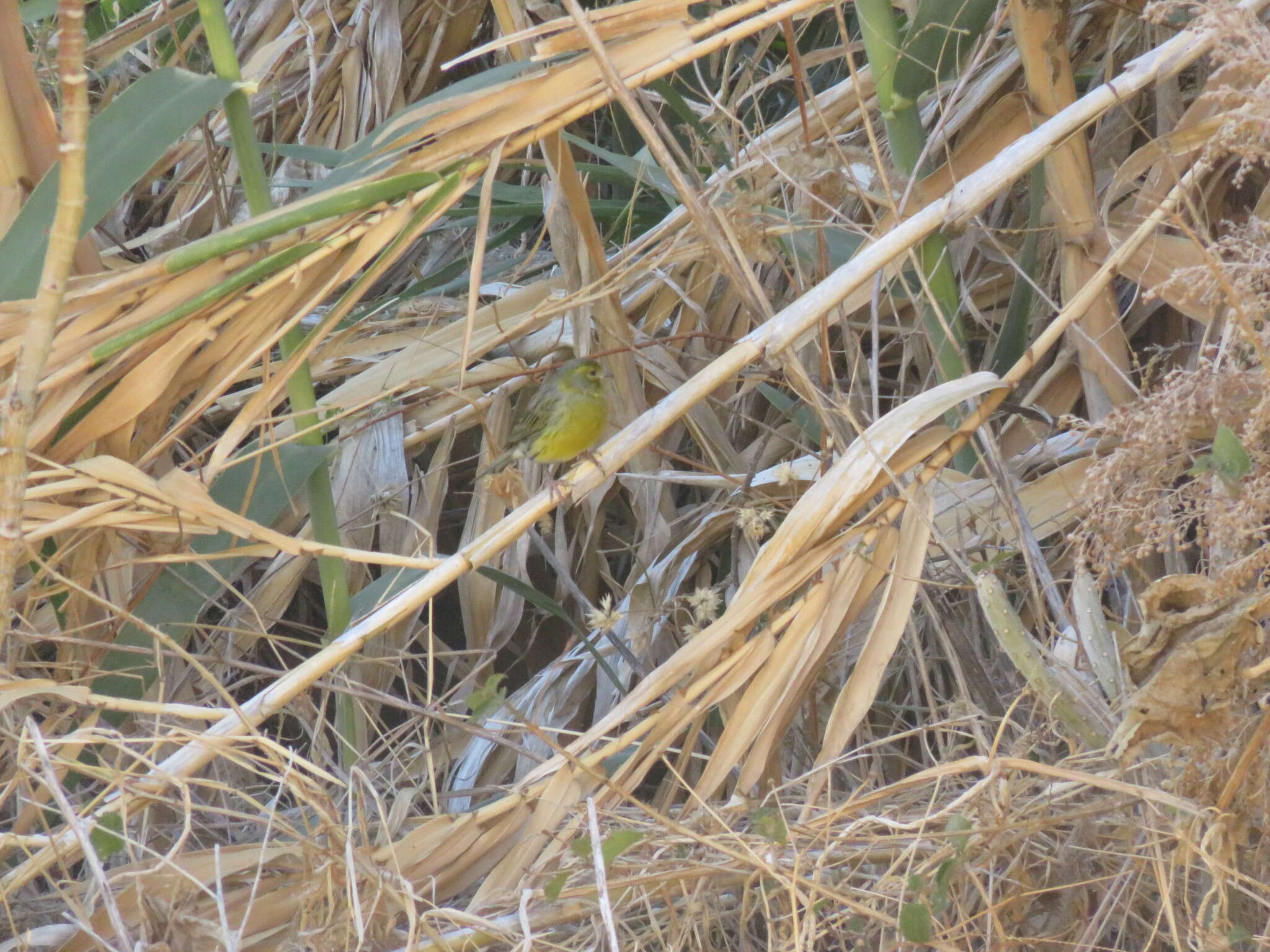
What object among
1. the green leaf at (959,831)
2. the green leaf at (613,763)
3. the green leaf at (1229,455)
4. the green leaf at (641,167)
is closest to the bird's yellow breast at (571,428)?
the green leaf at (641,167)

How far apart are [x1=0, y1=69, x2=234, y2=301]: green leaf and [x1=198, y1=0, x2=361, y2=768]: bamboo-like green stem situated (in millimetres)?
80

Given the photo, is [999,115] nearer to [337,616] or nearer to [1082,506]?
[1082,506]

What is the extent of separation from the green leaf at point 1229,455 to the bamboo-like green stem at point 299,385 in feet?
3.35

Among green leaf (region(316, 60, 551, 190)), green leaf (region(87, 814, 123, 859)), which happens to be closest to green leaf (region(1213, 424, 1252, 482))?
green leaf (region(316, 60, 551, 190))

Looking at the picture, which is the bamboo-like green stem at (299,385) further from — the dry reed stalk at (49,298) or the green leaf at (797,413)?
the green leaf at (797,413)

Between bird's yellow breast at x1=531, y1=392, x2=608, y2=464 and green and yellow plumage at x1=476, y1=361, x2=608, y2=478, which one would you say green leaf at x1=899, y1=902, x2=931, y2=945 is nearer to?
green and yellow plumage at x1=476, y1=361, x2=608, y2=478

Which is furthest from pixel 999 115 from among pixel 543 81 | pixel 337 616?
pixel 337 616

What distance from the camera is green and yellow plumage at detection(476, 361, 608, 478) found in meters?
2.49

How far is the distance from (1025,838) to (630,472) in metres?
1.18

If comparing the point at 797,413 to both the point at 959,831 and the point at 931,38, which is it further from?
the point at 959,831

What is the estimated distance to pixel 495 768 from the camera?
7.09 ft

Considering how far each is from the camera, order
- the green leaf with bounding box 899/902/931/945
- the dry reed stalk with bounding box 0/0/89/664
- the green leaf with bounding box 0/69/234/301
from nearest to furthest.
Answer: the dry reed stalk with bounding box 0/0/89/664 → the green leaf with bounding box 899/902/931/945 → the green leaf with bounding box 0/69/234/301

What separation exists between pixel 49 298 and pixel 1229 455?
3.49 ft

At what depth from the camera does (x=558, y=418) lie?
2.56 m
